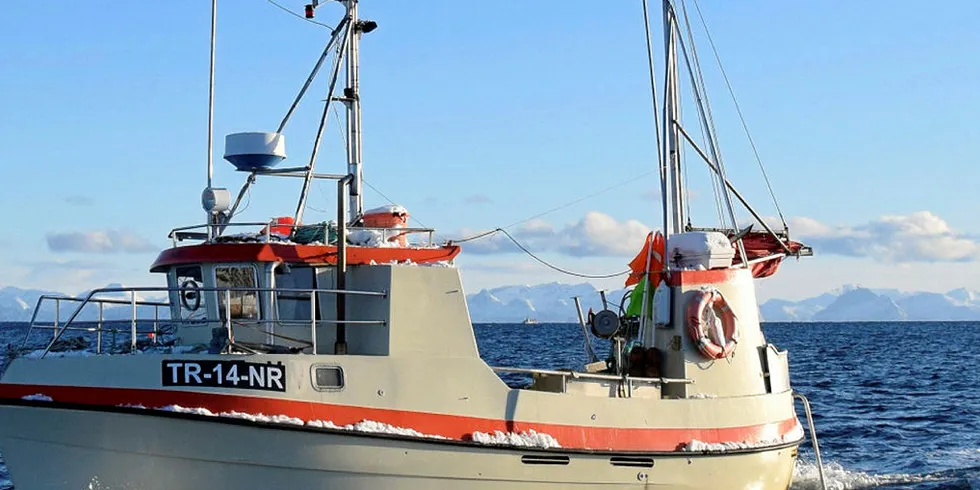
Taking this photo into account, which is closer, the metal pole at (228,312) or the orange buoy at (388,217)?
Answer: the metal pole at (228,312)

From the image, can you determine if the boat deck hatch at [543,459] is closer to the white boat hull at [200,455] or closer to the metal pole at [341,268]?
the white boat hull at [200,455]

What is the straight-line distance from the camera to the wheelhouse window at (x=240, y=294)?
13.5 m

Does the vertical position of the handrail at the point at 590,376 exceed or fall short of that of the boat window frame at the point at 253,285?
it falls short

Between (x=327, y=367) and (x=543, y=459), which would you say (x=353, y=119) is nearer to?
(x=327, y=367)

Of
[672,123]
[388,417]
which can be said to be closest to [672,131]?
[672,123]

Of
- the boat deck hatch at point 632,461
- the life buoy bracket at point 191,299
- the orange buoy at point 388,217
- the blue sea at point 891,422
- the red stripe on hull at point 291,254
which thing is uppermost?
the orange buoy at point 388,217

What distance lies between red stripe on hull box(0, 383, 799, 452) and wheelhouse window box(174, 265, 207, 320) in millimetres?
1877

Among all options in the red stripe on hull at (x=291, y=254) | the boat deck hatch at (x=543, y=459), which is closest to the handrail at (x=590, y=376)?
the boat deck hatch at (x=543, y=459)

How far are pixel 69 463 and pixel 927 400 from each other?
24605 millimetres

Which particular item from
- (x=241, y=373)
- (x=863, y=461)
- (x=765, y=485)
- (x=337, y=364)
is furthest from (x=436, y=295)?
(x=863, y=461)

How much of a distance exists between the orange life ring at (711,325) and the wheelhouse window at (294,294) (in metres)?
5.15

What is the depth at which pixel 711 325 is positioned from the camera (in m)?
15.7

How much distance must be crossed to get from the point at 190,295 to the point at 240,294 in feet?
2.67

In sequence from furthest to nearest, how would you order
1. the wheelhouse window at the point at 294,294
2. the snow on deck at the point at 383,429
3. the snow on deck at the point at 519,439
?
the wheelhouse window at the point at 294,294 → the snow on deck at the point at 519,439 → the snow on deck at the point at 383,429
